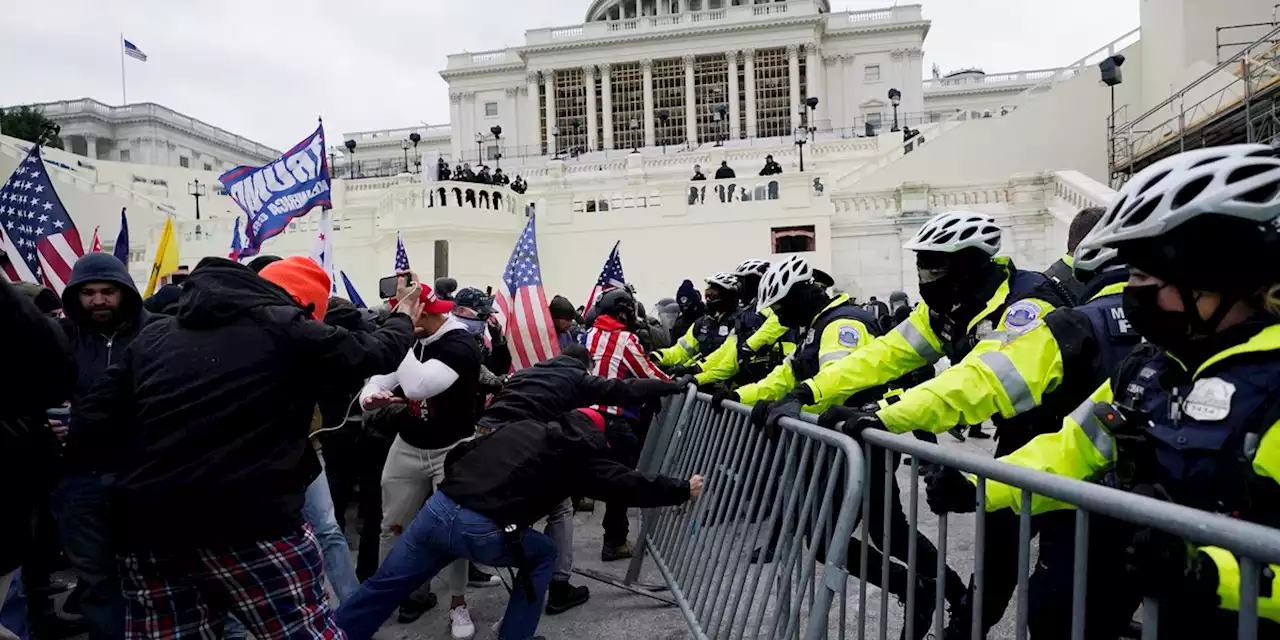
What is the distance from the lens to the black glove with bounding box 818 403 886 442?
2631mm

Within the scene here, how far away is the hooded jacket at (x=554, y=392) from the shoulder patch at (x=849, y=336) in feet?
3.51

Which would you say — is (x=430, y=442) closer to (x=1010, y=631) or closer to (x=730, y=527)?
(x=730, y=527)

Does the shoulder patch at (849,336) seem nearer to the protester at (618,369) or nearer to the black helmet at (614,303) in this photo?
the protester at (618,369)

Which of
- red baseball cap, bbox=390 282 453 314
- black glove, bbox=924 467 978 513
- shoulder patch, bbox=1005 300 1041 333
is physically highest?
red baseball cap, bbox=390 282 453 314

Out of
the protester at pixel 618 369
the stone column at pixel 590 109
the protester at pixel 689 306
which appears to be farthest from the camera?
the stone column at pixel 590 109

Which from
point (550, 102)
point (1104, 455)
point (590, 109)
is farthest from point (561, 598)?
point (550, 102)

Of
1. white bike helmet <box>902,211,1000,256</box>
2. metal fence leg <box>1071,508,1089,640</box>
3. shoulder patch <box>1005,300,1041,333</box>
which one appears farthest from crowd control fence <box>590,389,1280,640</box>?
white bike helmet <box>902,211,1000,256</box>

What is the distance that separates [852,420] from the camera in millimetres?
2646

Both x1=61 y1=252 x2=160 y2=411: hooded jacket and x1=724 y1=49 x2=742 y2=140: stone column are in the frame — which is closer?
x1=61 y1=252 x2=160 y2=411: hooded jacket

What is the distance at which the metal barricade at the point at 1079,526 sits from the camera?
1325 millimetres

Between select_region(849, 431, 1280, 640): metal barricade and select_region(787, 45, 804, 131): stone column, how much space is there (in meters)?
59.4

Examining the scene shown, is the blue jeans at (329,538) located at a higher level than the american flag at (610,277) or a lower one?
lower

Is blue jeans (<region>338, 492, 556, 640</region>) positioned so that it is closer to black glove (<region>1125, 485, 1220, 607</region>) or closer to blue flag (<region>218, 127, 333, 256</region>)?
black glove (<region>1125, 485, 1220, 607</region>)

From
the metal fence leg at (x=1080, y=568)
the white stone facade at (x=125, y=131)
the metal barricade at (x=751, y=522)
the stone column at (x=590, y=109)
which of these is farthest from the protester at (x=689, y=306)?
the white stone facade at (x=125, y=131)
